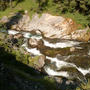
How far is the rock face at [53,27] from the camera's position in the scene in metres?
22.1

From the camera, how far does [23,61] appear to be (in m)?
15.1

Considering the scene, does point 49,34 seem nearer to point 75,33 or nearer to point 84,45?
point 75,33

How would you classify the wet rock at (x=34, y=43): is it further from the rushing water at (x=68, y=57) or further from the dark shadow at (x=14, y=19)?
the dark shadow at (x=14, y=19)

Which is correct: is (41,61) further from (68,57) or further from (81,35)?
(81,35)

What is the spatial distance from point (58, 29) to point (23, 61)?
10429 millimetres

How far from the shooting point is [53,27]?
23.4 metres

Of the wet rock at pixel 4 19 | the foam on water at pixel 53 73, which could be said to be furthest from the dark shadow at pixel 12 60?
the wet rock at pixel 4 19

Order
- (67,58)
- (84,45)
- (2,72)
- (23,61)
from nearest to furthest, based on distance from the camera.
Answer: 1. (2,72)
2. (23,61)
3. (67,58)
4. (84,45)

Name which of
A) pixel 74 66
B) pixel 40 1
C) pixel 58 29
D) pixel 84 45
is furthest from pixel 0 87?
pixel 40 1

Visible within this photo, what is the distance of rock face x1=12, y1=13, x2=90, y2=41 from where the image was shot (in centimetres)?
2209

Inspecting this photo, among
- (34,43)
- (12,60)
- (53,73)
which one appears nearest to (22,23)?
(34,43)

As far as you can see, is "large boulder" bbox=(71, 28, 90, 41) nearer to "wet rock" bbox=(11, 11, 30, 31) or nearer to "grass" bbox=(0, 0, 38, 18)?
"wet rock" bbox=(11, 11, 30, 31)

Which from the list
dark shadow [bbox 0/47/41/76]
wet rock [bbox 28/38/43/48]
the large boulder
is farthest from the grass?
dark shadow [bbox 0/47/41/76]

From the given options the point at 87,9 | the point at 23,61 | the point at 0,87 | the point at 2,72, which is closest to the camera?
the point at 0,87
